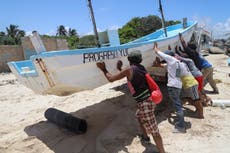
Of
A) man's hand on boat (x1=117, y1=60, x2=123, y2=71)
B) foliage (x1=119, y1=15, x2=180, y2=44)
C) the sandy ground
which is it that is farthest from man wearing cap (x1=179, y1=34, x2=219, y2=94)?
foliage (x1=119, y1=15, x2=180, y2=44)

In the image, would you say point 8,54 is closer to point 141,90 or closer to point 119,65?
point 119,65

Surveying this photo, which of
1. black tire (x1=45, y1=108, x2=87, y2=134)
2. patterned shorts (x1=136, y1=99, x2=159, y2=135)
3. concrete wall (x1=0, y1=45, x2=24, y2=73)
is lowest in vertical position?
black tire (x1=45, y1=108, x2=87, y2=134)

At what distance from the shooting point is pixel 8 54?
23.5m

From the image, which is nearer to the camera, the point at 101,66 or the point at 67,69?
the point at 67,69

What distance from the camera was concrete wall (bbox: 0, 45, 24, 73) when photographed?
75.6 feet

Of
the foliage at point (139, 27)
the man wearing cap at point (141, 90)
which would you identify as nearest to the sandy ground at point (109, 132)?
the man wearing cap at point (141, 90)

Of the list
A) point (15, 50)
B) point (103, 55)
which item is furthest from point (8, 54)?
point (103, 55)

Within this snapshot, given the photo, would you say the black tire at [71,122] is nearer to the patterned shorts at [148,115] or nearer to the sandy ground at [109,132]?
the sandy ground at [109,132]

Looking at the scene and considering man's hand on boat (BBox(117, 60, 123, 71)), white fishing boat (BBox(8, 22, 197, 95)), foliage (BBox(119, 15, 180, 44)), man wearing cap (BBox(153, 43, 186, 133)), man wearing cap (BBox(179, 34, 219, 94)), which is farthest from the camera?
foliage (BBox(119, 15, 180, 44))

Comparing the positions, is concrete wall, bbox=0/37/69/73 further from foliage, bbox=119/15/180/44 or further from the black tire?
the black tire

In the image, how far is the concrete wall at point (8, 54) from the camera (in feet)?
75.6

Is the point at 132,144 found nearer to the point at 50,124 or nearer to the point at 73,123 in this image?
the point at 73,123

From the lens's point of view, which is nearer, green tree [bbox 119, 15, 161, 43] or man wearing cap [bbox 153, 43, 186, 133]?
man wearing cap [bbox 153, 43, 186, 133]

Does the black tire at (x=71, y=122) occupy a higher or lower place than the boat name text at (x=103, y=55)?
lower
